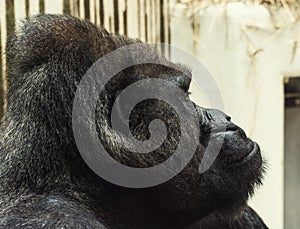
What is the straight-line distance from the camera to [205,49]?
19.5 ft

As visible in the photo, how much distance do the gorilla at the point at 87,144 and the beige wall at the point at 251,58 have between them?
215cm

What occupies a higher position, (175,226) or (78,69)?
(78,69)

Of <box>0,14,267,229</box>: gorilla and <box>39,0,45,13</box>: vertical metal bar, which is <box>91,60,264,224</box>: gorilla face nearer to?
<box>0,14,267,229</box>: gorilla

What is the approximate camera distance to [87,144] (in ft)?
11.0

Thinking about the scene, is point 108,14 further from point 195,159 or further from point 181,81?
point 195,159

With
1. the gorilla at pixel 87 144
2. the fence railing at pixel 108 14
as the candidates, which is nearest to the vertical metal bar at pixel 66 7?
the fence railing at pixel 108 14

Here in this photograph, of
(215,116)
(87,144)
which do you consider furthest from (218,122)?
(87,144)

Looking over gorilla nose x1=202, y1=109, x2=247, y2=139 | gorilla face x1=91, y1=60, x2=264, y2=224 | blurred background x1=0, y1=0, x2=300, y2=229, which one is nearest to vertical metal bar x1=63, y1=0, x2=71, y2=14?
blurred background x1=0, y1=0, x2=300, y2=229

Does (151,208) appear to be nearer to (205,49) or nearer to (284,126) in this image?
(205,49)

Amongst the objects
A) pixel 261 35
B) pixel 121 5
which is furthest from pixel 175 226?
pixel 261 35

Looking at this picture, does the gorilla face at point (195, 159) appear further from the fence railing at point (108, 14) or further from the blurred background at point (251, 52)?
the blurred background at point (251, 52)

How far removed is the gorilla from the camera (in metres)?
3.33

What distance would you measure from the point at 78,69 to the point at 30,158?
0.37 meters

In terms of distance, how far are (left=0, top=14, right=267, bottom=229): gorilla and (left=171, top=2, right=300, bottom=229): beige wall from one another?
2154 millimetres
